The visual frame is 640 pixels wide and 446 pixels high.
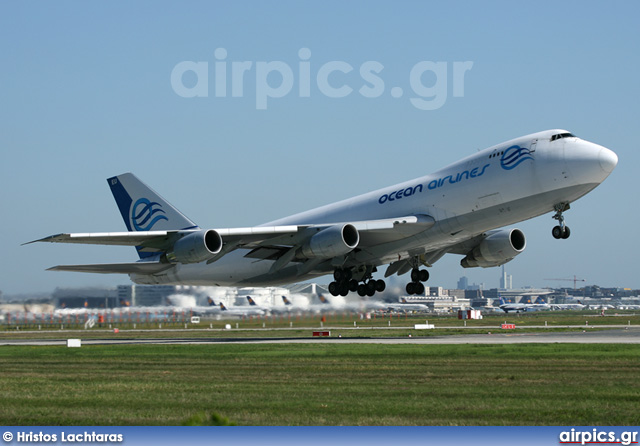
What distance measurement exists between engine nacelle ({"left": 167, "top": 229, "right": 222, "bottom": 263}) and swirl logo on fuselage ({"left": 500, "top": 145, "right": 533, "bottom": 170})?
13.1 meters

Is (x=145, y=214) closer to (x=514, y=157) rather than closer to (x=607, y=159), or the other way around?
(x=514, y=157)

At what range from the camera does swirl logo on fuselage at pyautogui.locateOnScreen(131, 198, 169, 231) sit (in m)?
47.6

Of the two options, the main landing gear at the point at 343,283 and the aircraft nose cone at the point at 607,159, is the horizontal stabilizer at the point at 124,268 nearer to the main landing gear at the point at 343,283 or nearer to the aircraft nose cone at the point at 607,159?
the main landing gear at the point at 343,283

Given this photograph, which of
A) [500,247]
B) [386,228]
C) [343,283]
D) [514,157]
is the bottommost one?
[343,283]

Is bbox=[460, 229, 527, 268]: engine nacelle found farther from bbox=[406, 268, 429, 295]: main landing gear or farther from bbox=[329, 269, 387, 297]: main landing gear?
bbox=[329, 269, 387, 297]: main landing gear

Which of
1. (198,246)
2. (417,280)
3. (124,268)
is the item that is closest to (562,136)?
(417,280)

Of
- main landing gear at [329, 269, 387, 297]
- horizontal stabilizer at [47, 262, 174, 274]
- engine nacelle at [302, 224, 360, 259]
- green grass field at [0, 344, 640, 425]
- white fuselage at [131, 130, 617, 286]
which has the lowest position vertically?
green grass field at [0, 344, 640, 425]

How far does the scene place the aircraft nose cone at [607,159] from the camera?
3225 centimetres

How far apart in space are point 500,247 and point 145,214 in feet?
67.2

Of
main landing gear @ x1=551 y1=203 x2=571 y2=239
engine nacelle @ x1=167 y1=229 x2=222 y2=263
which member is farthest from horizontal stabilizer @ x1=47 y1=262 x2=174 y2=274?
main landing gear @ x1=551 y1=203 x2=571 y2=239

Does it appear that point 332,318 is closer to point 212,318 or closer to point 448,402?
point 212,318

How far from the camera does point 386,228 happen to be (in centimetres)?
3759

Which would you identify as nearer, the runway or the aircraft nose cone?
the aircraft nose cone

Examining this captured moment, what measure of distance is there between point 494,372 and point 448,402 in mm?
6462
